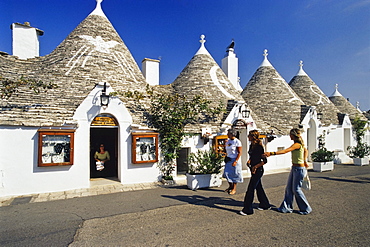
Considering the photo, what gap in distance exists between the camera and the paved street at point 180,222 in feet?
13.0

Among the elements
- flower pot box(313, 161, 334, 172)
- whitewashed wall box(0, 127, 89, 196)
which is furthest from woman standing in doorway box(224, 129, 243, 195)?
flower pot box(313, 161, 334, 172)

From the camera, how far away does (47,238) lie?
4.05 meters

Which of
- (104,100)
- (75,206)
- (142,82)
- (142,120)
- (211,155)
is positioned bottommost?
(75,206)

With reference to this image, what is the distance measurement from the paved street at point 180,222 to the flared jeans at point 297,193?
7.5 inches

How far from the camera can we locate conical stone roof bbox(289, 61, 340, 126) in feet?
55.0

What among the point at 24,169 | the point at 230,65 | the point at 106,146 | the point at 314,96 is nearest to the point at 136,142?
the point at 106,146

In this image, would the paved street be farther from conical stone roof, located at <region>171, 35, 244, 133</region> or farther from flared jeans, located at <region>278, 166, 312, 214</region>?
conical stone roof, located at <region>171, 35, 244, 133</region>

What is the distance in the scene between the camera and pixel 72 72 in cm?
932

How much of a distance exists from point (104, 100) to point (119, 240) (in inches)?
200

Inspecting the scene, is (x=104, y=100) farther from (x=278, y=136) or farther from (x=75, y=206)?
(x=278, y=136)

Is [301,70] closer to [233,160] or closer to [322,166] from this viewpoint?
[322,166]

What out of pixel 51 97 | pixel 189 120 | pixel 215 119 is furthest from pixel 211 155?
pixel 51 97

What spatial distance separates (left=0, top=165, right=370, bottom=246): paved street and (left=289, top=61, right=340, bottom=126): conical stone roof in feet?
38.4

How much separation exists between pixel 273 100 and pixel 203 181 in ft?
36.5
